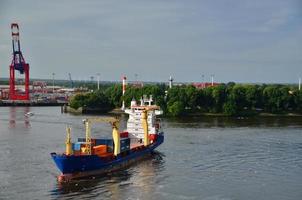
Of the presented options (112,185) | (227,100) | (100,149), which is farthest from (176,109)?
(112,185)

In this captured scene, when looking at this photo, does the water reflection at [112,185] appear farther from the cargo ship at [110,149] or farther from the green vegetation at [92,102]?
the green vegetation at [92,102]

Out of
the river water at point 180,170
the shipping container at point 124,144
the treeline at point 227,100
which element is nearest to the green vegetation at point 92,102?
the treeline at point 227,100

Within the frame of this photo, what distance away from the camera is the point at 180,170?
920 inches

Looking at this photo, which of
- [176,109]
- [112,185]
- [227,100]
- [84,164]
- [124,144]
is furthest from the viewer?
[227,100]

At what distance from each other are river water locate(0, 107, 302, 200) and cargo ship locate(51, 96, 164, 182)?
0.55m

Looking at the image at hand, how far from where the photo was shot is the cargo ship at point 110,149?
21031mm

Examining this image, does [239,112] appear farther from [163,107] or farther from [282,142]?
[282,142]

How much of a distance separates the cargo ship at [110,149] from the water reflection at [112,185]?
0.43 metres

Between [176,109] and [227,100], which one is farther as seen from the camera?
[227,100]

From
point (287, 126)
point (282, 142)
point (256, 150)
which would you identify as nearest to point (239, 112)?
point (287, 126)

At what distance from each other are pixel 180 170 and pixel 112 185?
420 centimetres

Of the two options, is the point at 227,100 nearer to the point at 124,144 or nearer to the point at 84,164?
the point at 124,144

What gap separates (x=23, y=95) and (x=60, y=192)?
66.0m

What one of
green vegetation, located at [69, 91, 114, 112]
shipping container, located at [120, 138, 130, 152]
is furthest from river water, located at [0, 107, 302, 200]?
green vegetation, located at [69, 91, 114, 112]
